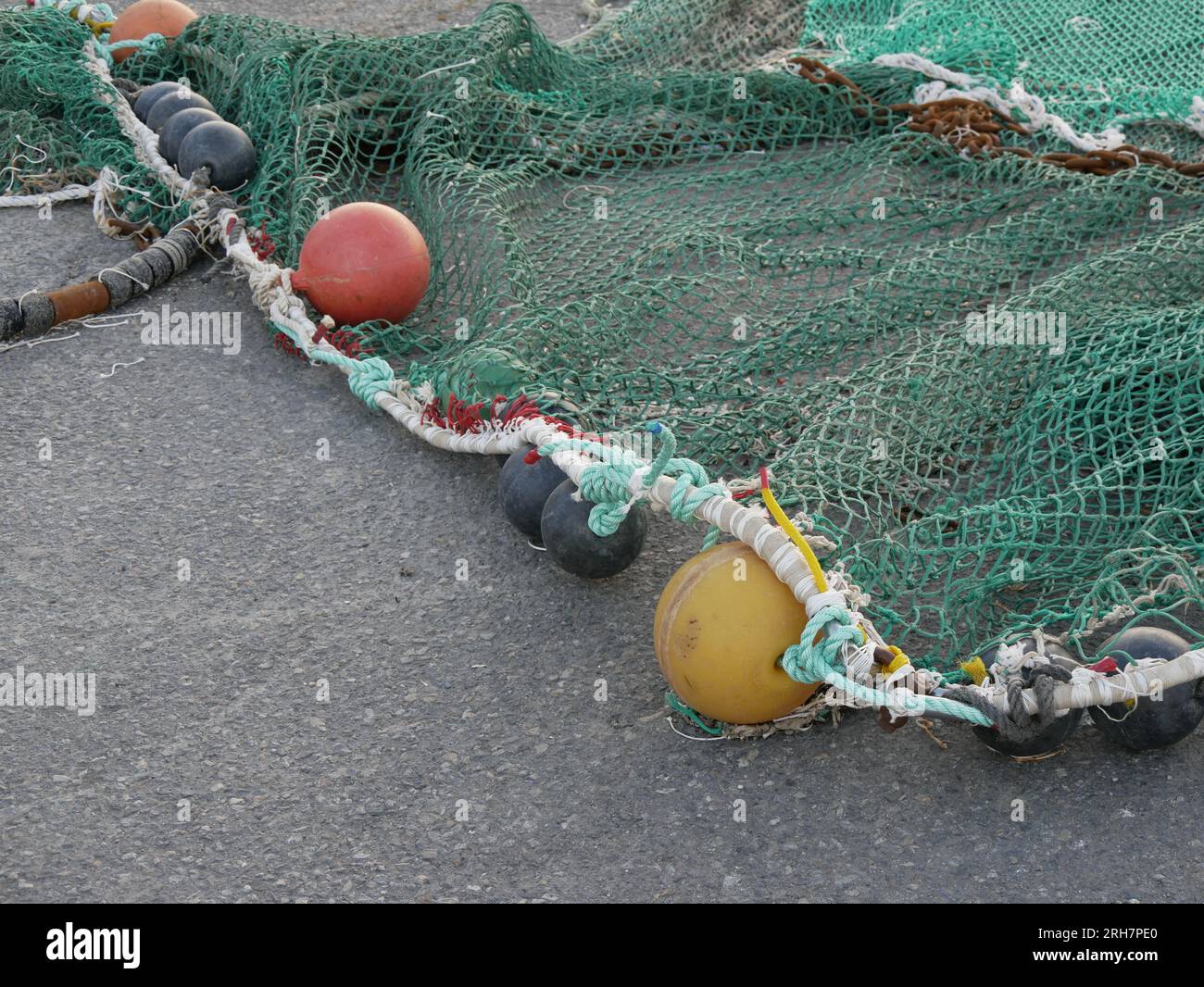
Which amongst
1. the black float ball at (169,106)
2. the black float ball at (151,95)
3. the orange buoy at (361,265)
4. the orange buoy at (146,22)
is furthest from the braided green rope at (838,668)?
the orange buoy at (146,22)

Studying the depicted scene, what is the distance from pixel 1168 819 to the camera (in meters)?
2.53

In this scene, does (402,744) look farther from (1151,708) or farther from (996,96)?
(996,96)

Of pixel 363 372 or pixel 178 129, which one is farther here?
pixel 178 129

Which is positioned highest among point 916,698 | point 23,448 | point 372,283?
point 916,698

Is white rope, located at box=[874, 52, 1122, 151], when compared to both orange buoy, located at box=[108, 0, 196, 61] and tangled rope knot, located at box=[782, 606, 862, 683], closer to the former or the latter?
orange buoy, located at box=[108, 0, 196, 61]

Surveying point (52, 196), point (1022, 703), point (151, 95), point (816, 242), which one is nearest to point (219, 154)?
point (151, 95)

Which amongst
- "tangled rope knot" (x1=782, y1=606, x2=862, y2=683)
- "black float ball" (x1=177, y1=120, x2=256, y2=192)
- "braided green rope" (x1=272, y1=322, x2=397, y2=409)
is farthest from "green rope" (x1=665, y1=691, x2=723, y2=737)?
"black float ball" (x1=177, y1=120, x2=256, y2=192)

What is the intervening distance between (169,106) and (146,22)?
0.72 metres

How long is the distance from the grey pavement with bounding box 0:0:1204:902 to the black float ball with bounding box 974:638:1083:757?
0.06m

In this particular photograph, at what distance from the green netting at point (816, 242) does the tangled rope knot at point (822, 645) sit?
34 cm

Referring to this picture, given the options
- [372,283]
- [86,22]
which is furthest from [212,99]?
[372,283]

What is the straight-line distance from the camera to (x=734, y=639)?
2.60m

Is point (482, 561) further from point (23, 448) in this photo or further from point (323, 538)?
point (23, 448)

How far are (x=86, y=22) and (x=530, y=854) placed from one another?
4457 mm
